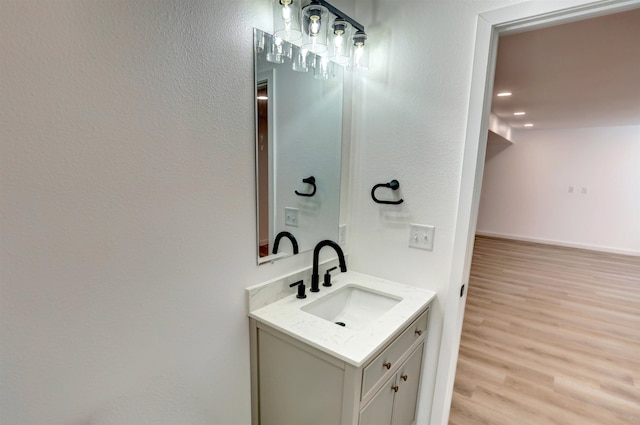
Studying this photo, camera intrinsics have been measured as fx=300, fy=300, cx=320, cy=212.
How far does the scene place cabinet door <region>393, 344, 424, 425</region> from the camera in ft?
4.45

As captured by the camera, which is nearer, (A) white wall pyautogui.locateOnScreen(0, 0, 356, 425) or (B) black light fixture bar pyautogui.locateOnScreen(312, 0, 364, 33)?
(A) white wall pyautogui.locateOnScreen(0, 0, 356, 425)

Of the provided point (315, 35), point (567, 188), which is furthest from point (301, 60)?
point (567, 188)

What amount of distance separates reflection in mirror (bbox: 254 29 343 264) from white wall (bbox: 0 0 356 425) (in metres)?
0.08

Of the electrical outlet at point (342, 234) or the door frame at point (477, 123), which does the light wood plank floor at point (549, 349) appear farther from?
the electrical outlet at point (342, 234)

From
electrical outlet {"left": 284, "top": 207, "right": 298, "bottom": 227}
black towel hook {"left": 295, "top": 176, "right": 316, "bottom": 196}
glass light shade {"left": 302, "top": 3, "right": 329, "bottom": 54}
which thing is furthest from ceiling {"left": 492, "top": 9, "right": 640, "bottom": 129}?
electrical outlet {"left": 284, "top": 207, "right": 298, "bottom": 227}

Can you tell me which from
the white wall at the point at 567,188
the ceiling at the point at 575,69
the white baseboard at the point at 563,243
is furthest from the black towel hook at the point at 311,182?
the white baseboard at the point at 563,243

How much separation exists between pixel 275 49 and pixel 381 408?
152cm

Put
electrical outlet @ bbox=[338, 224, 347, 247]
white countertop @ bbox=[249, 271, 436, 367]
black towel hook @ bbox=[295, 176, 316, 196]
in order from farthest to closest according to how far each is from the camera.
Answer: electrical outlet @ bbox=[338, 224, 347, 247], black towel hook @ bbox=[295, 176, 316, 196], white countertop @ bbox=[249, 271, 436, 367]

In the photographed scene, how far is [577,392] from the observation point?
2.05m

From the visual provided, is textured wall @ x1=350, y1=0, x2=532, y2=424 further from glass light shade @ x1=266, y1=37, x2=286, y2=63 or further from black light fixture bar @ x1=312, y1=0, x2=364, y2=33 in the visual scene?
glass light shade @ x1=266, y1=37, x2=286, y2=63

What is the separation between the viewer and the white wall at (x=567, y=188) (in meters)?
5.42

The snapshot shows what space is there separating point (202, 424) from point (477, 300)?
3.24 metres

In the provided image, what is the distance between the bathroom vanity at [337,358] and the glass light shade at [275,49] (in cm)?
105

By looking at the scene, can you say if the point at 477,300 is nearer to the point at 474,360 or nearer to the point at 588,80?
the point at 474,360
